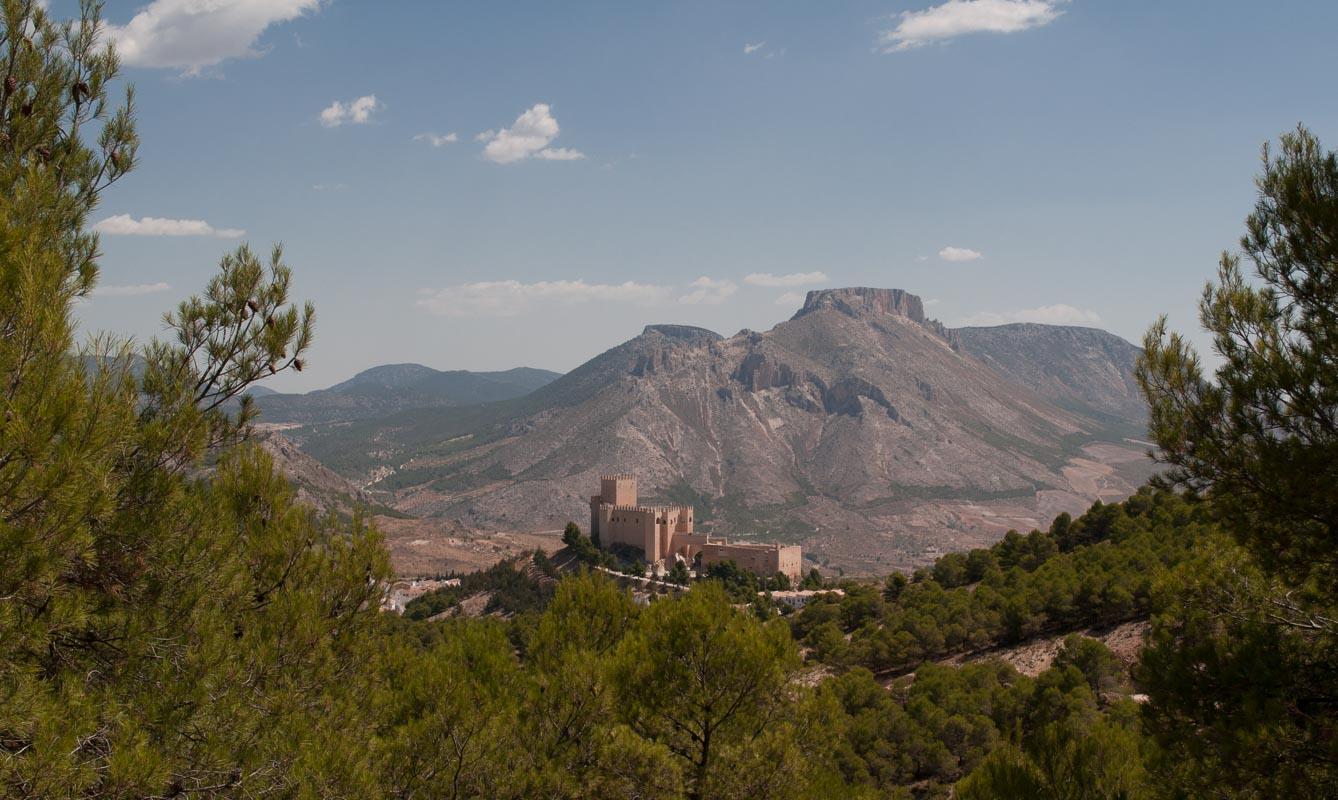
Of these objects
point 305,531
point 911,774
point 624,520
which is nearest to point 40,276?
point 305,531

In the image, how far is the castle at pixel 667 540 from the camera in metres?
63.8

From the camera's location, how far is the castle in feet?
209

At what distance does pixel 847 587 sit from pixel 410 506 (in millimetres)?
130835

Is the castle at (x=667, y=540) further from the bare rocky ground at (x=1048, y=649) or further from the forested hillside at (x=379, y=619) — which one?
the forested hillside at (x=379, y=619)

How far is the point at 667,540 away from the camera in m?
66.3

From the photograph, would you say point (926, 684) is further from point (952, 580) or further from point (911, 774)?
point (952, 580)

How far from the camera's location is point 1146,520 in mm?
34906

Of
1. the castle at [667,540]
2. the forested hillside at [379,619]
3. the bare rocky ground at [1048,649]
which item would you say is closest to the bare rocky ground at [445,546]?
the castle at [667,540]

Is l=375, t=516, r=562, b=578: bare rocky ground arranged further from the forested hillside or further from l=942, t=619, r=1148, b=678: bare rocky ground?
the forested hillside

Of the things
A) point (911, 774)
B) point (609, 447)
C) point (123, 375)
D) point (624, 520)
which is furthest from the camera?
point (609, 447)

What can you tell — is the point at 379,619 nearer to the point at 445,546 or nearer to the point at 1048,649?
the point at 1048,649

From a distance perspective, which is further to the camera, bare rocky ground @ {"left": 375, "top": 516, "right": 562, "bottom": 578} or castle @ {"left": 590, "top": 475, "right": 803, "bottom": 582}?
bare rocky ground @ {"left": 375, "top": 516, "right": 562, "bottom": 578}

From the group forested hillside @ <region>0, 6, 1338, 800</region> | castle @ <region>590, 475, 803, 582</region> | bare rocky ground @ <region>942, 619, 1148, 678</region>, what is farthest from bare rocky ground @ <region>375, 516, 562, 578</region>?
forested hillside @ <region>0, 6, 1338, 800</region>

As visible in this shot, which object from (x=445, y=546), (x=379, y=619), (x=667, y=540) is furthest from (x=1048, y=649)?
(x=445, y=546)
